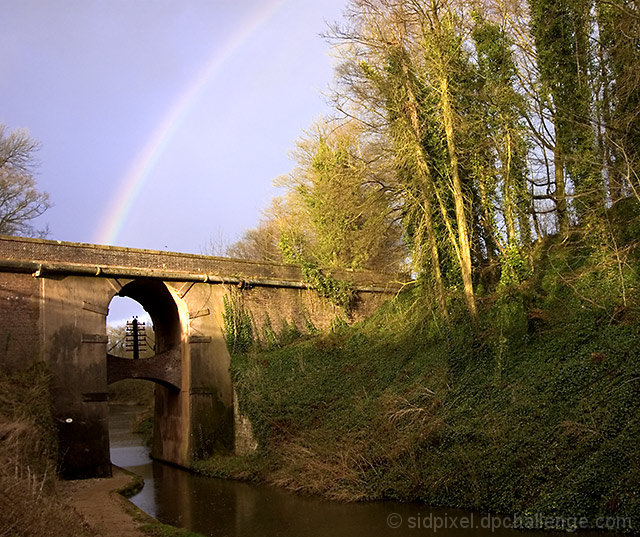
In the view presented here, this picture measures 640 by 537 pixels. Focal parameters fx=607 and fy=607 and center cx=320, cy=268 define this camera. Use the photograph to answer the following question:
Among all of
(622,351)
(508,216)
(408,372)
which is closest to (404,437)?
(408,372)

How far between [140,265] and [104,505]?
812 centimetres

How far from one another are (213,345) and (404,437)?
348 inches

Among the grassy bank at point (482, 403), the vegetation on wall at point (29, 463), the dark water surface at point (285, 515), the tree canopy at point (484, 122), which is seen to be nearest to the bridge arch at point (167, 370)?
the grassy bank at point (482, 403)

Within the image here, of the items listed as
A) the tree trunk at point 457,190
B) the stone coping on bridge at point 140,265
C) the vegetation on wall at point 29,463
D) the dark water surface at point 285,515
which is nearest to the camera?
the vegetation on wall at point 29,463

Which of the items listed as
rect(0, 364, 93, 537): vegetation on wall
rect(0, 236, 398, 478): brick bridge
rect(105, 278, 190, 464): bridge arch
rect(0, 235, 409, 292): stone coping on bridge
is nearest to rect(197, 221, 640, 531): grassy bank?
rect(0, 236, 398, 478): brick bridge

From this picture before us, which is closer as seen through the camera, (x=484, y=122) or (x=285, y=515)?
(x=285, y=515)

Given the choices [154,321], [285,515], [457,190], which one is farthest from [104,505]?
[154,321]

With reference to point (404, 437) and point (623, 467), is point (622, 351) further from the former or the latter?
point (404, 437)

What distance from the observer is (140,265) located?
1888cm

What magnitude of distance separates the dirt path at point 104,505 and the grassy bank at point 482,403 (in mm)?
3460

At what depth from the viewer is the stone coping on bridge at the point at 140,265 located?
54.1ft

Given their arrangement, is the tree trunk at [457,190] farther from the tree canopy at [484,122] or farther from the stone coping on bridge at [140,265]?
the stone coping on bridge at [140,265]

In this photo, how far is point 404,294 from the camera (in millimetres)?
22031

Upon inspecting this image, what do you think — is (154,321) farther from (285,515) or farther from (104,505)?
(285,515)
